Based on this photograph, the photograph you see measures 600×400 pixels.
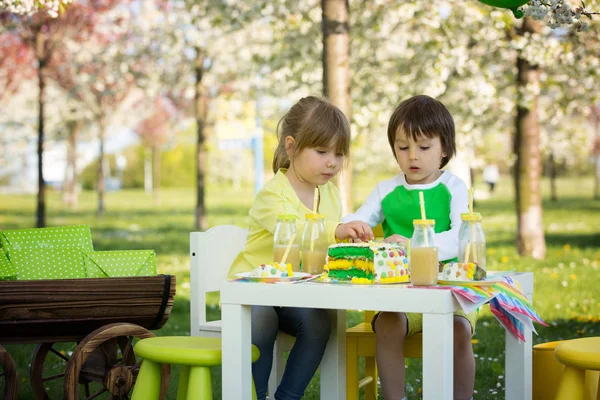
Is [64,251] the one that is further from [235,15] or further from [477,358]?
[235,15]

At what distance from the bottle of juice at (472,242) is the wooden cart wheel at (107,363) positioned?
1.32m

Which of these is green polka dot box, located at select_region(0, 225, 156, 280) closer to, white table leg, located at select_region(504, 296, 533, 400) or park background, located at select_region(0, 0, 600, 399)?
park background, located at select_region(0, 0, 600, 399)

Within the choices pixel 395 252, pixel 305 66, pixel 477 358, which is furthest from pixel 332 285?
pixel 305 66

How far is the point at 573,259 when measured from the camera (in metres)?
9.77

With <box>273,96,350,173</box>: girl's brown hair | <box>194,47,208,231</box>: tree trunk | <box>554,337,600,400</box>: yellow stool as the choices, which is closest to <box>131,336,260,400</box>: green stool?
<box>273,96,350,173</box>: girl's brown hair

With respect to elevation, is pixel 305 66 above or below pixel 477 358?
above

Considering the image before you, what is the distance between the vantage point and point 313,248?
3.10 meters

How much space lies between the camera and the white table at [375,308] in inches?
98.9

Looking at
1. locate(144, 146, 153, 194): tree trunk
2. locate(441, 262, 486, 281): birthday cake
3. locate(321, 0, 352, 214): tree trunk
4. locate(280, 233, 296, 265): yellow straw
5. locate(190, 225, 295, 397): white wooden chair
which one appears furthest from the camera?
locate(144, 146, 153, 194): tree trunk

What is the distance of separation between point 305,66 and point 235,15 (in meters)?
1.39

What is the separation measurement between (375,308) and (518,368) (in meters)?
0.83

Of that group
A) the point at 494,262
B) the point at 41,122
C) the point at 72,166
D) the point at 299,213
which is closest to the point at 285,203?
the point at 299,213

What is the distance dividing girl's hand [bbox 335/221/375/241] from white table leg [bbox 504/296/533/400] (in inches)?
24.8

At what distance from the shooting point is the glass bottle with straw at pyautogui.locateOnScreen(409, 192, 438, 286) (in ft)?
8.59
